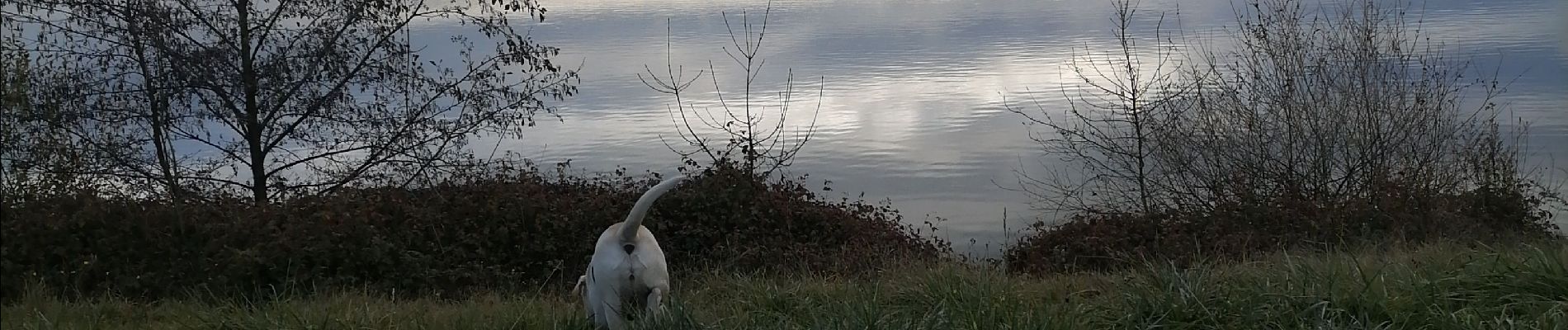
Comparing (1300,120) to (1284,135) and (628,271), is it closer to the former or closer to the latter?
(1284,135)

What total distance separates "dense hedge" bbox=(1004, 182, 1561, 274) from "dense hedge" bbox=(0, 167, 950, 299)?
110 centimetres

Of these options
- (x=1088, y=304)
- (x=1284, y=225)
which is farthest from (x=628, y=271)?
(x=1284, y=225)

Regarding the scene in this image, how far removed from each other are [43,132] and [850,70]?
9494 millimetres

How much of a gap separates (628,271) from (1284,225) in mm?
7342

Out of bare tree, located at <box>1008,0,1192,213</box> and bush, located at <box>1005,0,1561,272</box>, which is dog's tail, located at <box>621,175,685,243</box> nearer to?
bush, located at <box>1005,0,1561,272</box>

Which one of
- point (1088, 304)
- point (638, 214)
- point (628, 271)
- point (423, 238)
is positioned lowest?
point (423, 238)

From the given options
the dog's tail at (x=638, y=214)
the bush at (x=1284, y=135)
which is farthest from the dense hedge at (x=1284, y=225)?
the dog's tail at (x=638, y=214)

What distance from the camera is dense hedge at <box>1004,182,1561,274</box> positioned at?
10086 millimetres

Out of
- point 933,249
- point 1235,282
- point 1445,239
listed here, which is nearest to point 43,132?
point 933,249

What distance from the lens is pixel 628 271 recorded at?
5145 mm

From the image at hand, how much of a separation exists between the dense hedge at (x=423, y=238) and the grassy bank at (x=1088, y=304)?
170 centimetres

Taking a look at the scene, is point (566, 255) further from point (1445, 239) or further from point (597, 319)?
point (1445, 239)

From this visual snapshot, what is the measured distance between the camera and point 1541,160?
13.0 metres

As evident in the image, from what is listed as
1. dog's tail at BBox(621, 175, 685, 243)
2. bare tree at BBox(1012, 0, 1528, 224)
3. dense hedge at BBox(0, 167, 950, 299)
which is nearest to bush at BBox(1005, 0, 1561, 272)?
bare tree at BBox(1012, 0, 1528, 224)
